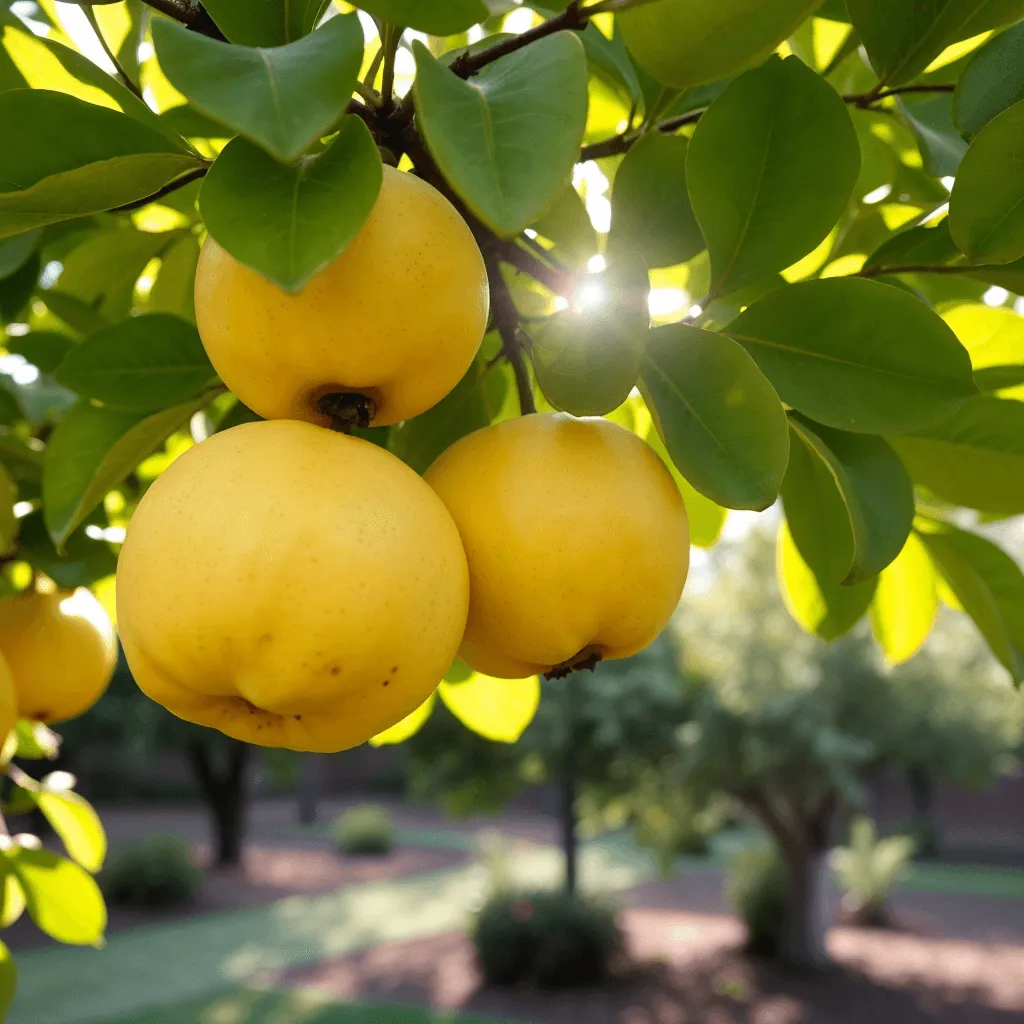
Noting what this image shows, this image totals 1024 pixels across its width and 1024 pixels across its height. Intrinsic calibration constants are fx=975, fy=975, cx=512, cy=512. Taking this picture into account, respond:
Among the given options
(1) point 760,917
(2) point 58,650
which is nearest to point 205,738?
(1) point 760,917

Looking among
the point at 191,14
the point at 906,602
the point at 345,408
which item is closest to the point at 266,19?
the point at 191,14

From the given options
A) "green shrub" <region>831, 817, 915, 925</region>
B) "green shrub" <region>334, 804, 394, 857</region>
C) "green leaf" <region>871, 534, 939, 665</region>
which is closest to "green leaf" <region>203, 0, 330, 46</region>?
"green leaf" <region>871, 534, 939, 665</region>

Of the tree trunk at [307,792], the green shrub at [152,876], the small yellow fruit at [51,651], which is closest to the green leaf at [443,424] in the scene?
the small yellow fruit at [51,651]

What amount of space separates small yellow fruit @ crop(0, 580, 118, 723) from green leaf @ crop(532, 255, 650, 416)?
2.45 ft

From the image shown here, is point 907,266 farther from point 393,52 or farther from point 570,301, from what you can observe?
point 393,52

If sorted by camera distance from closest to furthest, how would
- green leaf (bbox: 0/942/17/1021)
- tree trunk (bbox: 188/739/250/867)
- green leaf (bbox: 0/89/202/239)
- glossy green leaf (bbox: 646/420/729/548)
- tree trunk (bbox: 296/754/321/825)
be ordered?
green leaf (bbox: 0/89/202/239)
glossy green leaf (bbox: 646/420/729/548)
green leaf (bbox: 0/942/17/1021)
tree trunk (bbox: 188/739/250/867)
tree trunk (bbox: 296/754/321/825)

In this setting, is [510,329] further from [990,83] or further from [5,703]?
[5,703]

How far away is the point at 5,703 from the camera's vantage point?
2.87 ft

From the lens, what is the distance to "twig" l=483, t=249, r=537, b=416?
73 centimetres

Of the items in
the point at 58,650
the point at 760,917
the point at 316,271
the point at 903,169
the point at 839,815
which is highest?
the point at 903,169

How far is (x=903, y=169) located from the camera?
0.99 m

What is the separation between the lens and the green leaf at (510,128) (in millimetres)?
468

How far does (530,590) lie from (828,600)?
0.46 metres

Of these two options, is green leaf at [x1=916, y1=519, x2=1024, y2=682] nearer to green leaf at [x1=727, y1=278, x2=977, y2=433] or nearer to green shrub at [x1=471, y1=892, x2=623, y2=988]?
green leaf at [x1=727, y1=278, x2=977, y2=433]
